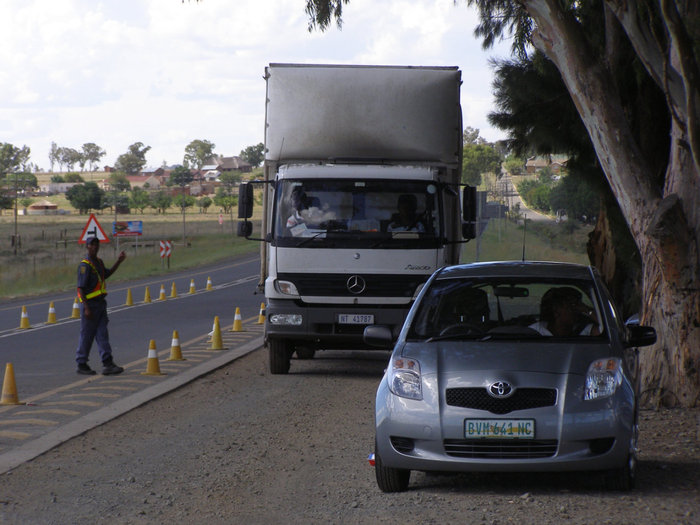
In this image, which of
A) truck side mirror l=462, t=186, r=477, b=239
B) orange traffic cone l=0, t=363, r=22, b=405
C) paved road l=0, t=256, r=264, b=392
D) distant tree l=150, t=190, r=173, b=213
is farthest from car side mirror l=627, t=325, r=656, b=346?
distant tree l=150, t=190, r=173, b=213

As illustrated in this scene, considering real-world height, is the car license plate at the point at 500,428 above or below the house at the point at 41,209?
above

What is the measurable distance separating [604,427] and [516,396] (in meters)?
0.57

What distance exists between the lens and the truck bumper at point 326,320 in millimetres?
13258

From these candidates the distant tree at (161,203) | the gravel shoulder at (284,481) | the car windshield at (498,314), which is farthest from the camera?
the distant tree at (161,203)

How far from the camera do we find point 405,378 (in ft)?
22.7

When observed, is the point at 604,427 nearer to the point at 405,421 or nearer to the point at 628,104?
the point at 405,421

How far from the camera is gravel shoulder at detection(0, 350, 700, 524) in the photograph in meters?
6.36

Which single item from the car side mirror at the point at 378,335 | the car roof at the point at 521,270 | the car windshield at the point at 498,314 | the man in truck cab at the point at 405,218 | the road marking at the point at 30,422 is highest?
the man in truck cab at the point at 405,218

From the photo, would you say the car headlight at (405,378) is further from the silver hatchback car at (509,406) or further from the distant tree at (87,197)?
the distant tree at (87,197)

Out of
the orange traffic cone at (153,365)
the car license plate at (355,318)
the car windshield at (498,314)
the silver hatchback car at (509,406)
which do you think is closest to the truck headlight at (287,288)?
the car license plate at (355,318)

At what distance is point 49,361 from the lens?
1633cm

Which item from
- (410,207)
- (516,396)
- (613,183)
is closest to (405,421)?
(516,396)

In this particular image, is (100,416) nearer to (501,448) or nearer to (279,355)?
(279,355)

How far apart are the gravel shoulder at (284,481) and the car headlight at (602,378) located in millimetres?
673
